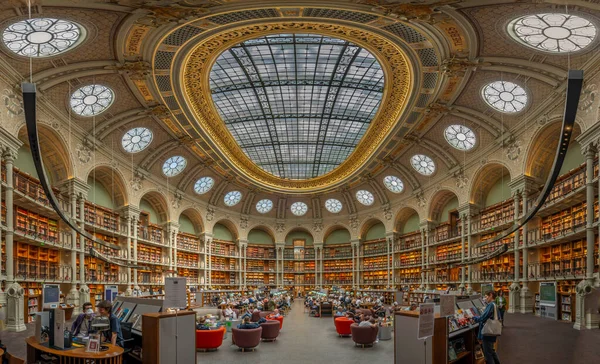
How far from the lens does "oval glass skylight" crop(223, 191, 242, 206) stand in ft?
155

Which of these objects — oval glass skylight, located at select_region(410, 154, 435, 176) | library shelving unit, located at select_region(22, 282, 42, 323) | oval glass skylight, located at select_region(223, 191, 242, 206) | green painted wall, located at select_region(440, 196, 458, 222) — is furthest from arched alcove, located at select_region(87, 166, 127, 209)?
green painted wall, located at select_region(440, 196, 458, 222)

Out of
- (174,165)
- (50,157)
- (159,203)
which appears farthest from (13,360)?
(159,203)

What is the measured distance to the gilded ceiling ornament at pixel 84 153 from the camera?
26531mm

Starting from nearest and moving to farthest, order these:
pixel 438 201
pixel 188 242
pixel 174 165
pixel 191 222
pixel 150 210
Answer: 1. pixel 174 165
2. pixel 438 201
3. pixel 150 210
4. pixel 188 242
5. pixel 191 222

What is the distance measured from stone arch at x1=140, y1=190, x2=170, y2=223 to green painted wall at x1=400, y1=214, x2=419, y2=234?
2078cm

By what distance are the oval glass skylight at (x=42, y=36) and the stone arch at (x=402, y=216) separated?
101 ft

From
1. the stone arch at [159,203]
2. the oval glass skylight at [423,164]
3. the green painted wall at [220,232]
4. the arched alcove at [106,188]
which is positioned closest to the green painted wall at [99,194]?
the arched alcove at [106,188]

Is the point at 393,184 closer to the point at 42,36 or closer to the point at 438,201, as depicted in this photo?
the point at 438,201

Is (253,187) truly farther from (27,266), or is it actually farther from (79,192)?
(27,266)

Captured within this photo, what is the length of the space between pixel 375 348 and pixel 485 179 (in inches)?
774

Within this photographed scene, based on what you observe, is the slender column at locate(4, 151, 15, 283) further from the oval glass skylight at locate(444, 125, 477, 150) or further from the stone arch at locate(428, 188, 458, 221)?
the stone arch at locate(428, 188, 458, 221)

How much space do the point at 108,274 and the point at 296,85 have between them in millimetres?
16416

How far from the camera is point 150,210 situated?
38594mm

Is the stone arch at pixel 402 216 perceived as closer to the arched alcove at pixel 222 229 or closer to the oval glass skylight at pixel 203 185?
the arched alcove at pixel 222 229
